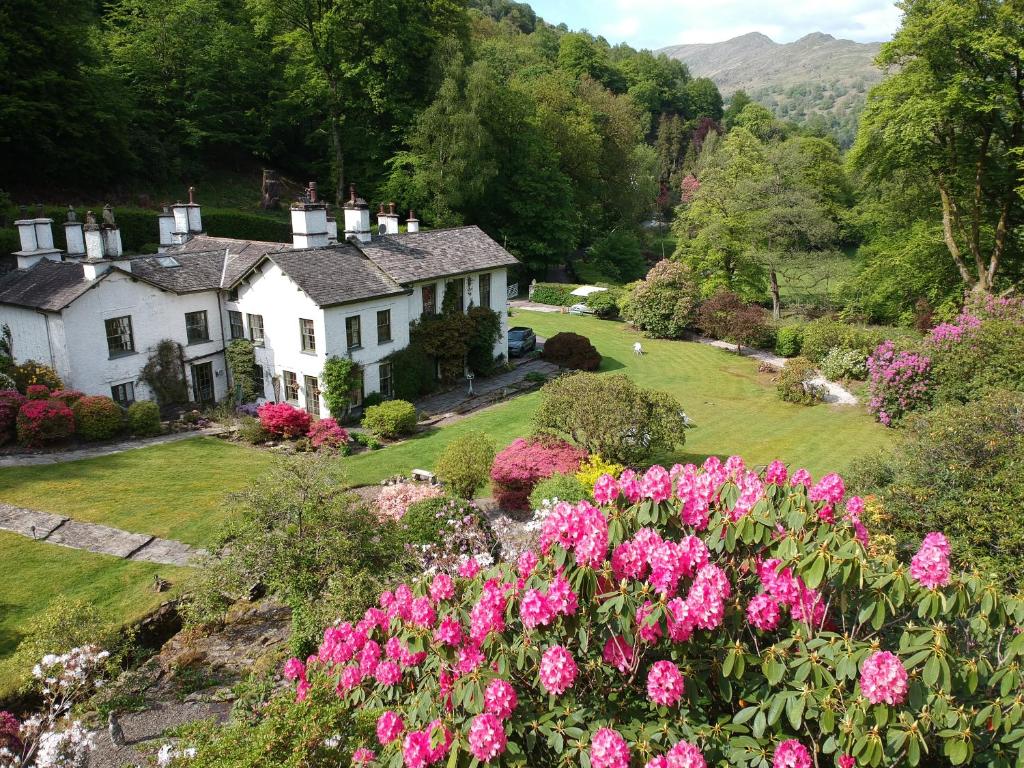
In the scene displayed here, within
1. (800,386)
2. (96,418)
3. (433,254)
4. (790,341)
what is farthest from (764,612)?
(790,341)

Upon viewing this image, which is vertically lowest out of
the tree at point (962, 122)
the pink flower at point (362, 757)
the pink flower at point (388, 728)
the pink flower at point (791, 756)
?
the pink flower at point (362, 757)

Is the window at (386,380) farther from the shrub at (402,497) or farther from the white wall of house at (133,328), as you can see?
the shrub at (402,497)

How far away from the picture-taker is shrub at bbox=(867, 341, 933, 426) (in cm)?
2689

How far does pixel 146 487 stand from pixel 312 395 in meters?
8.35

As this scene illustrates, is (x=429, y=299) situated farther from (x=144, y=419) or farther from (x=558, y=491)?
(x=558, y=491)

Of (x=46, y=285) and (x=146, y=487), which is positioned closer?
(x=146, y=487)

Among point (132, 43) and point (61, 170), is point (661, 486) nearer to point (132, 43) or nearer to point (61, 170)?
point (61, 170)

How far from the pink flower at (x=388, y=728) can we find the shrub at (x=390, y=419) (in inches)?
824

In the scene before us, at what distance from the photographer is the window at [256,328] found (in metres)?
29.6

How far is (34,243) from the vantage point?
93.9 feet

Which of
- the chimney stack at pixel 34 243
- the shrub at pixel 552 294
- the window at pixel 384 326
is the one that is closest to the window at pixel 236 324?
the window at pixel 384 326

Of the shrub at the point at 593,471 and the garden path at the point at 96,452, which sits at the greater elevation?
the garden path at the point at 96,452

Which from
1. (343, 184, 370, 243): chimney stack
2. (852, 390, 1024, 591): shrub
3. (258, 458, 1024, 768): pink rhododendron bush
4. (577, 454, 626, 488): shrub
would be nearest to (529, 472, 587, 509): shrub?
(577, 454, 626, 488): shrub

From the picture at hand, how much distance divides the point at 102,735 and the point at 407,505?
800 centimetres
